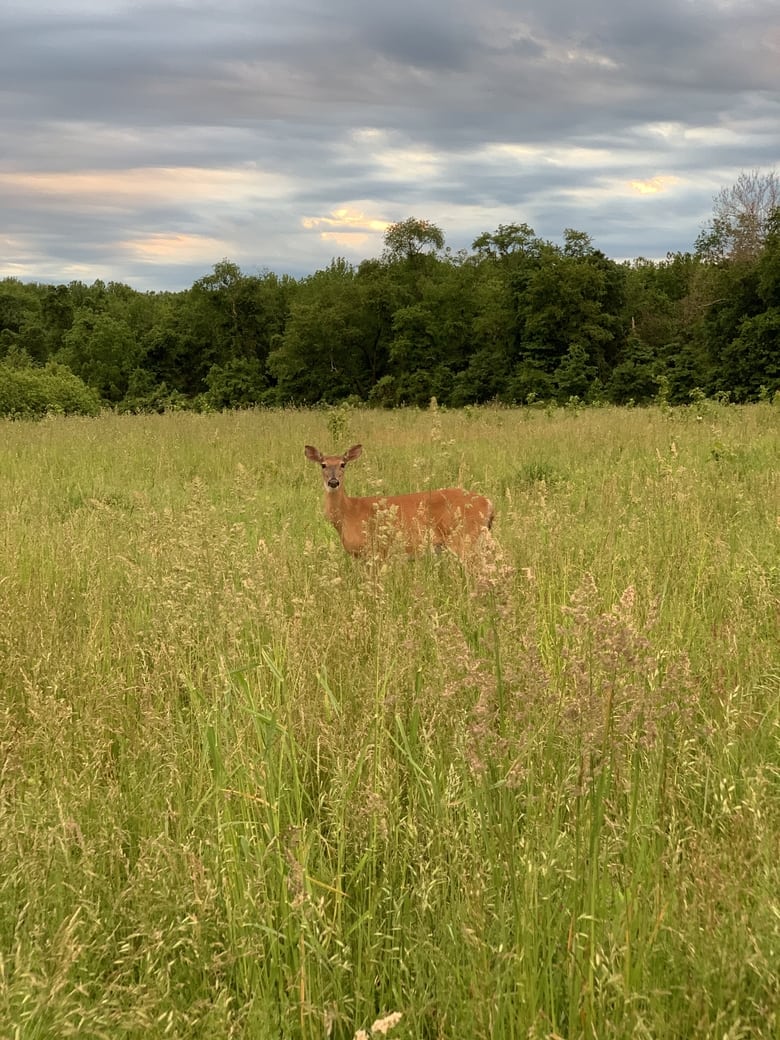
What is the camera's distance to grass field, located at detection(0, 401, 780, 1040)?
5.60ft

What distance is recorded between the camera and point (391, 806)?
251 centimetres

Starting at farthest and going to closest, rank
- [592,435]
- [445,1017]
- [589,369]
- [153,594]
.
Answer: [589,369] → [592,435] → [153,594] → [445,1017]

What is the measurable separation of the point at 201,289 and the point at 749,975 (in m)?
62.9

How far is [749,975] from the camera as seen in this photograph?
170 centimetres

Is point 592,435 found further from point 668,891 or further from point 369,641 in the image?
point 668,891

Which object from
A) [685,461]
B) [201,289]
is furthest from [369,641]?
[201,289]

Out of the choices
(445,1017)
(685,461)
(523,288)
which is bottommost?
(445,1017)

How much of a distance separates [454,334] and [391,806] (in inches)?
1919

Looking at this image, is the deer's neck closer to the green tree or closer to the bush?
the bush

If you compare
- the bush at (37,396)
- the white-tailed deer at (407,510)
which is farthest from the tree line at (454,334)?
the white-tailed deer at (407,510)

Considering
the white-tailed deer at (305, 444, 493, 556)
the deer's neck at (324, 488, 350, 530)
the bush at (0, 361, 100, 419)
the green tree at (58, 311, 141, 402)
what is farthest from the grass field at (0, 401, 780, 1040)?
the green tree at (58, 311, 141, 402)

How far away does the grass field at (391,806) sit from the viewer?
1.71m

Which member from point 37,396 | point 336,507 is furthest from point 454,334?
point 336,507

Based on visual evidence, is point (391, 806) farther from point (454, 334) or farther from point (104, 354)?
point (104, 354)
